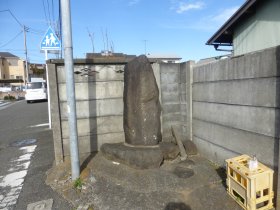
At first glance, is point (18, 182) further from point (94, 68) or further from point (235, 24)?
point (235, 24)

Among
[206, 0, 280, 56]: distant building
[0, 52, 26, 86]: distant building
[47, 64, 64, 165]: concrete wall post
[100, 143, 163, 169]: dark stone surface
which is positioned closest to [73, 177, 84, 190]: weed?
[100, 143, 163, 169]: dark stone surface

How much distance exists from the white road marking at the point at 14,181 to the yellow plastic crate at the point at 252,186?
3.38m

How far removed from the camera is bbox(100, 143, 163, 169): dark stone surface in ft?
13.3

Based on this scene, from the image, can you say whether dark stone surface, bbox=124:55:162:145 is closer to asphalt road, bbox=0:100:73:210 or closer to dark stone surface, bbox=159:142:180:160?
dark stone surface, bbox=159:142:180:160

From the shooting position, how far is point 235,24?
7977 mm

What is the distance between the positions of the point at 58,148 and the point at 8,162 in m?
1.50

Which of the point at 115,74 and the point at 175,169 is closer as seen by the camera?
the point at 175,169

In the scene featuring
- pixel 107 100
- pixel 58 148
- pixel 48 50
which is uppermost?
pixel 48 50

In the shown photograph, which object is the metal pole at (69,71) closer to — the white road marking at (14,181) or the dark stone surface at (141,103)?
the white road marking at (14,181)

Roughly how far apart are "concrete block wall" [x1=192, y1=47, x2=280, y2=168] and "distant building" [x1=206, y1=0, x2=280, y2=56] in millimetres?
3519

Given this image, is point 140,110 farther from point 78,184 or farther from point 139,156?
point 78,184

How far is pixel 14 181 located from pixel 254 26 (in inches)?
322

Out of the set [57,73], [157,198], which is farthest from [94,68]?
[157,198]

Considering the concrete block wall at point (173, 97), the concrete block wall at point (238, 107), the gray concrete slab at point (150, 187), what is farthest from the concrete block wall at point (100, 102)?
the gray concrete slab at point (150, 187)
